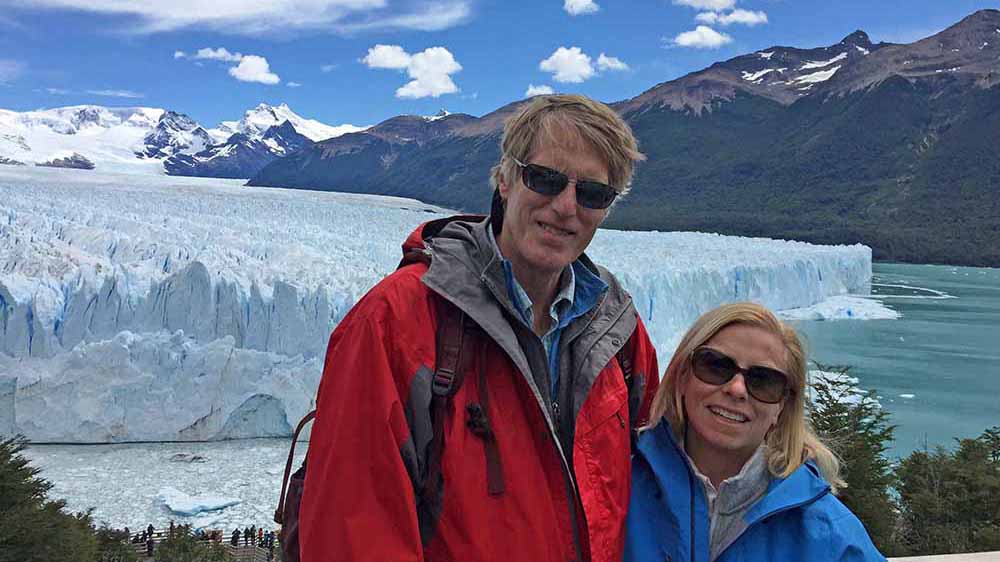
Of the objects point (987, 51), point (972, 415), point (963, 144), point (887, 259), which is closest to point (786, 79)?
point (987, 51)

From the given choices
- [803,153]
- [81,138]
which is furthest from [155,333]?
[81,138]

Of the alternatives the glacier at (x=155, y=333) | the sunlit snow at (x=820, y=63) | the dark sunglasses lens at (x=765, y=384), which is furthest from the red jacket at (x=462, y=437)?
the sunlit snow at (x=820, y=63)

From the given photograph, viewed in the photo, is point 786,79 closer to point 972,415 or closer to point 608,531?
point 972,415

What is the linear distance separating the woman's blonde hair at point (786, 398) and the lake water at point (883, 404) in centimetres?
6

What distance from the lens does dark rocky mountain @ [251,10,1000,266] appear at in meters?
53.6

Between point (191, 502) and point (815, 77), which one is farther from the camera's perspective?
point (815, 77)

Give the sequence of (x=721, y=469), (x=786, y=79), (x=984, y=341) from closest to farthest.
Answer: (x=721, y=469) → (x=984, y=341) → (x=786, y=79)

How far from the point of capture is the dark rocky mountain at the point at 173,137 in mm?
168988

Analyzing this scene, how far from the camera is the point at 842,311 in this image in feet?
67.6

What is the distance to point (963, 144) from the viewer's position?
63.9 metres

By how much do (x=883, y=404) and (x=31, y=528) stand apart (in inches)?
467

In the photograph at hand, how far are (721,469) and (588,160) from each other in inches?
26.9

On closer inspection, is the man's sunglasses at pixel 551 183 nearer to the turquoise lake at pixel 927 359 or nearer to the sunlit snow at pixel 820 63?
the turquoise lake at pixel 927 359

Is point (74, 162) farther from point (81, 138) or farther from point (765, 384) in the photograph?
point (765, 384)
